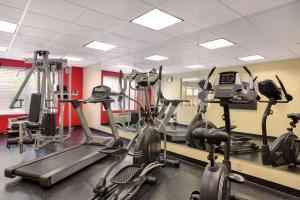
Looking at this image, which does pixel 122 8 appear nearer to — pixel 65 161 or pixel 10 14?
pixel 10 14

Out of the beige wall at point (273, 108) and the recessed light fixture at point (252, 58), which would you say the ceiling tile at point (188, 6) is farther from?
the recessed light fixture at point (252, 58)

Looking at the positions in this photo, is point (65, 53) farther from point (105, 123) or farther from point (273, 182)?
point (273, 182)

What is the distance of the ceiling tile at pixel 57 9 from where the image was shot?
2570mm

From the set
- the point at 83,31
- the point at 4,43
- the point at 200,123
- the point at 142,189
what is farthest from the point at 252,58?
the point at 4,43

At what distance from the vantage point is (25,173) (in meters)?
2.64

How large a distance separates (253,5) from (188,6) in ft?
2.85

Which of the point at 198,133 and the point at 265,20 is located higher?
the point at 265,20

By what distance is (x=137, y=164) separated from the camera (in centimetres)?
287

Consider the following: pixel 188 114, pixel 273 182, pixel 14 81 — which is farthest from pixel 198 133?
pixel 14 81

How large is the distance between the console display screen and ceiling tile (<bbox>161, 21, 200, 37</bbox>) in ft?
4.72

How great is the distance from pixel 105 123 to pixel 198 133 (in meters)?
5.11

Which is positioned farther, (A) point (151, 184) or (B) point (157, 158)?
(B) point (157, 158)

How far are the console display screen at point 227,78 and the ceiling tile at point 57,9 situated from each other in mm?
2164

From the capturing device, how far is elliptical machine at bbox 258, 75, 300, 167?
265 centimetres
